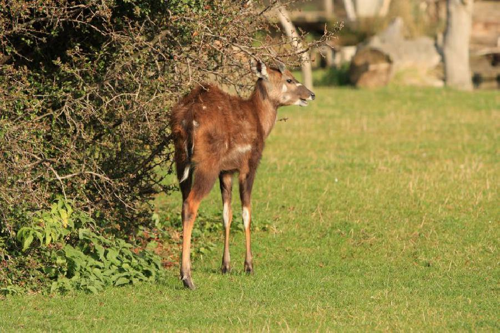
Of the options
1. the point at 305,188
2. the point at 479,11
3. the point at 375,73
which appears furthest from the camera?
the point at 479,11

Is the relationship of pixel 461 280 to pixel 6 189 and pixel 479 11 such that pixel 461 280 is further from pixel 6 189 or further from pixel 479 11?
pixel 479 11

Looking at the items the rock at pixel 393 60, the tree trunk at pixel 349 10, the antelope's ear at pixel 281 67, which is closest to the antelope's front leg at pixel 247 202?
the antelope's ear at pixel 281 67

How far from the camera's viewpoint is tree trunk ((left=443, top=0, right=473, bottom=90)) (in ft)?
85.3

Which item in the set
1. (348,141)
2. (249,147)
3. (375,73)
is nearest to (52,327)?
(249,147)

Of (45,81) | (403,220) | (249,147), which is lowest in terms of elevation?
(403,220)

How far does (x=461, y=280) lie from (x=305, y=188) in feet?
13.0

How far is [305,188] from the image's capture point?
12570 mm

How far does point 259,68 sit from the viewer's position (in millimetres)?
9234

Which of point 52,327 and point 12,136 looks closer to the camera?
point 52,327

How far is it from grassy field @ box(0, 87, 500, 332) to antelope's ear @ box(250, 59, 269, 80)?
1.97 m

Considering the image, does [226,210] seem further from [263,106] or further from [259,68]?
[259,68]

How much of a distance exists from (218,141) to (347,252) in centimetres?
244

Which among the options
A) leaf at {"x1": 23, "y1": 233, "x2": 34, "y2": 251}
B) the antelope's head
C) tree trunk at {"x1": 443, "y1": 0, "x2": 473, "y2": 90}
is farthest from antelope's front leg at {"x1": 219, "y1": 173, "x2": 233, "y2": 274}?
tree trunk at {"x1": 443, "y1": 0, "x2": 473, "y2": 90}

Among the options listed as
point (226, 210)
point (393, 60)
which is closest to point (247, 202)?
point (226, 210)
